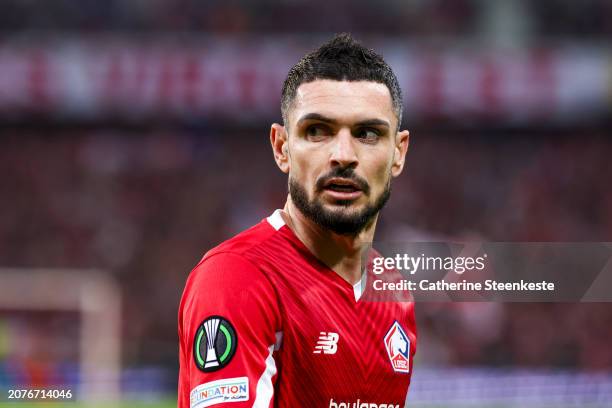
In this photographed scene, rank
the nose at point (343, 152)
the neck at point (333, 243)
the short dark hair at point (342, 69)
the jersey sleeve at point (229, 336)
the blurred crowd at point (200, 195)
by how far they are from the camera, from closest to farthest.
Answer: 1. the jersey sleeve at point (229, 336)
2. the nose at point (343, 152)
3. the short dark hair at point (342, 69)
4. the neck at point (333, 243)
5. the blurred crowd at point (200, 195)

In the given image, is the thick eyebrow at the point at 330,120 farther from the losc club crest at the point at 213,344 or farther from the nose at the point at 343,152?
the losc club crest at the point at 213,344

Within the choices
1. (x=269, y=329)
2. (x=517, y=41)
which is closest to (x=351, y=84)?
(x=269, y=329)

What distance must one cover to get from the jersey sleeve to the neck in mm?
337

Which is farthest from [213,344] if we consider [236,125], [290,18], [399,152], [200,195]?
[290,18]

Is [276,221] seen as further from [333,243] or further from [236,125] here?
[236,125]

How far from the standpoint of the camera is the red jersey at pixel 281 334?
101 inches

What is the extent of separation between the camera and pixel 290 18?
55.3 ft

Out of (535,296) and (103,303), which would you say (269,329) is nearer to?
(535,296)

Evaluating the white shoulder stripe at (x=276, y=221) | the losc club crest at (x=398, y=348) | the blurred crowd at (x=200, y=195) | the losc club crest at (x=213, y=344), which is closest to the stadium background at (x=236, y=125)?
the blurred crowd at (x=200, y=195)

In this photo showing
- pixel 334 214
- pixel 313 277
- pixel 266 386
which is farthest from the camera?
pixel 313 277

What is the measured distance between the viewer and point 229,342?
2.57 meters

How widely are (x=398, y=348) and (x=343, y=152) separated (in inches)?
27.0

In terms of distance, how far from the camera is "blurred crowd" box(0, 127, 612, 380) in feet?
52.0

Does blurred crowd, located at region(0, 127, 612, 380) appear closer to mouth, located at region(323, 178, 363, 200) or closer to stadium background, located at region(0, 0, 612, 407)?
stadium background, located at region(0, 0, 612, 407)
